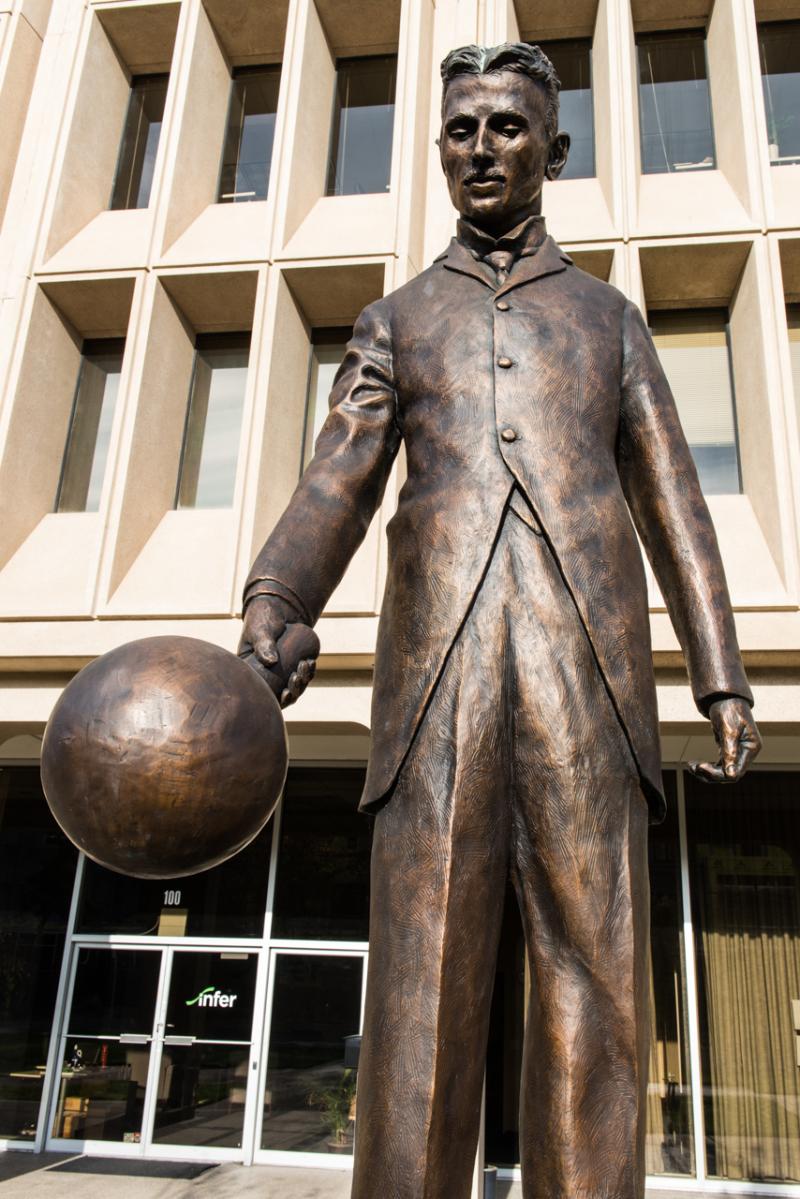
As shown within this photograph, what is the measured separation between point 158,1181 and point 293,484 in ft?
24.3

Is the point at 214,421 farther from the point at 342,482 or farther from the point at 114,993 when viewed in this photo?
the point at 342,482

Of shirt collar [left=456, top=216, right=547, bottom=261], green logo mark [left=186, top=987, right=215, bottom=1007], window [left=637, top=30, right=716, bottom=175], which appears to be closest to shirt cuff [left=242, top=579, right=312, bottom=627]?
shirt collar [left=456, top=216, right=547, bottom=261]

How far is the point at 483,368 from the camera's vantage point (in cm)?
272

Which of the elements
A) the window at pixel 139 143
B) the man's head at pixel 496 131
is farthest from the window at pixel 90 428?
the man's head at pixel 496 131

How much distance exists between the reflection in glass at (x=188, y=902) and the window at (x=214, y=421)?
424cm

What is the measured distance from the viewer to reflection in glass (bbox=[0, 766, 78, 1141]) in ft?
41.7

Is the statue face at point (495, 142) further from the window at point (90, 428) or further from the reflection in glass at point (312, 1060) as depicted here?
the window at point (90, 428)

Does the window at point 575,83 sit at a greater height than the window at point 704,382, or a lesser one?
greater

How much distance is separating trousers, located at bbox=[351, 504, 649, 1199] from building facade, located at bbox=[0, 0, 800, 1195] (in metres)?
7.95

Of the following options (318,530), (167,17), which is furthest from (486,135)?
(167,17)

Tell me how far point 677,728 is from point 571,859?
8947 millimetres

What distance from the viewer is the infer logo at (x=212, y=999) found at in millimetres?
12375

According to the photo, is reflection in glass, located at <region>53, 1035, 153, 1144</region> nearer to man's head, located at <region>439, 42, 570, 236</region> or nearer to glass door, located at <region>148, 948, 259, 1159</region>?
glass door, located at <region>148, 948, 259, 1159</region>

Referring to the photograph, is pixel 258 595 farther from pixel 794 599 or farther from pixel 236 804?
pixel 794 599
